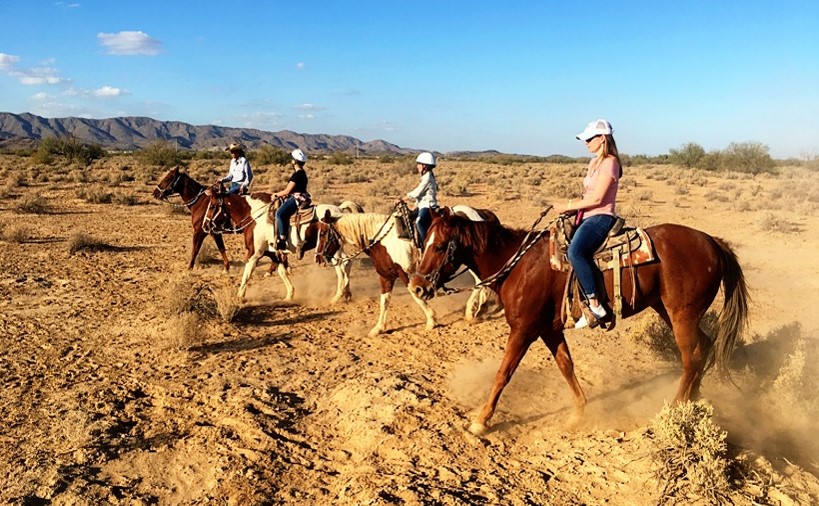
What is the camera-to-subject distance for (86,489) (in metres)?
4.15

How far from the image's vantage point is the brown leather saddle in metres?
4.88

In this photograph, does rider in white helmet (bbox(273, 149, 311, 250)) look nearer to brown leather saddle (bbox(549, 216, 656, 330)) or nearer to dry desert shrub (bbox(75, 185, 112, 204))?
brown leather saddle (bbox(549, 216, 656, 330))

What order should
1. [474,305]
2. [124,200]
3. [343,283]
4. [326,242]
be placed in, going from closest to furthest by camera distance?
[474,305], [326,242], [343,283], [124,200]

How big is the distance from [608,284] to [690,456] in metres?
1.53

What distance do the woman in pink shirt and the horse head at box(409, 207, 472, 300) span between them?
97cm

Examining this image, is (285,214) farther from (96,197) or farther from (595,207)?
(96,197)

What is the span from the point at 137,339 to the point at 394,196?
1836 cm

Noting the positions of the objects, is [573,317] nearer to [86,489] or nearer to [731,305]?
[731,305]

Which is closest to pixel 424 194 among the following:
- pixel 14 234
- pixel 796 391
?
pixel 796 391

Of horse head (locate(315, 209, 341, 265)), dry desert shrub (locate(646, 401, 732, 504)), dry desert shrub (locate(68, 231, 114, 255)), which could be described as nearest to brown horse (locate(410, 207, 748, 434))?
dry desert shrub (locate(646, 401, 732, 504))

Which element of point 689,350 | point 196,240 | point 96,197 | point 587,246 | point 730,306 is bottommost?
point 96,197

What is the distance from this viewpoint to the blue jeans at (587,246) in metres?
4.76

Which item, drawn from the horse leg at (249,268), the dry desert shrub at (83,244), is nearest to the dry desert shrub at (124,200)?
the dry desert shrub at (83,244)

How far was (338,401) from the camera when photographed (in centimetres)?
577
